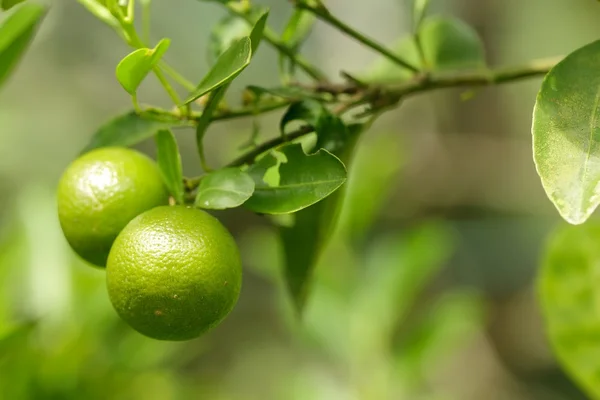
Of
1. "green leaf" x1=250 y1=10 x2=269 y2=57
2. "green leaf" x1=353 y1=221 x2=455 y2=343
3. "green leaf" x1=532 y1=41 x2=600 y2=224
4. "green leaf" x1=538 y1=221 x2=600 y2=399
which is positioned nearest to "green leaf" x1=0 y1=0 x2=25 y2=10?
"green leaf" x1=250 y1=10 x2=269 y2=57

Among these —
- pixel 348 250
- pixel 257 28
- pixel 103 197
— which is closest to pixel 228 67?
pixel 257 28

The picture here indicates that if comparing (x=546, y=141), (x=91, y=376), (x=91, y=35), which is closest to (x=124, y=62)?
(x=546, y=141)

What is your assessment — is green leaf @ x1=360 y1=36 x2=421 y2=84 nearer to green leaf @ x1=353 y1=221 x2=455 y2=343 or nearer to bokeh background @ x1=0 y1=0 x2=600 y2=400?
bokeh background @ x1=0 y1=0 x2=600 y2=400

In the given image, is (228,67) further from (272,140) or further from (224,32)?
(224,32)

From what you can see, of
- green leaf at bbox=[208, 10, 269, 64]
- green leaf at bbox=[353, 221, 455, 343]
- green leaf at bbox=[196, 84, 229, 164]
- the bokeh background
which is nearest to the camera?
green leaf at bbox=[196, 84, 229, 164]

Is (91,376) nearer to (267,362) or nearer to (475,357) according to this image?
(475,357)

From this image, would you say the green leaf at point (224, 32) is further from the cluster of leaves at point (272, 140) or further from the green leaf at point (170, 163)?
the green leaf at point (170, 163)

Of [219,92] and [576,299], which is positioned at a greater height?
[219,92]
